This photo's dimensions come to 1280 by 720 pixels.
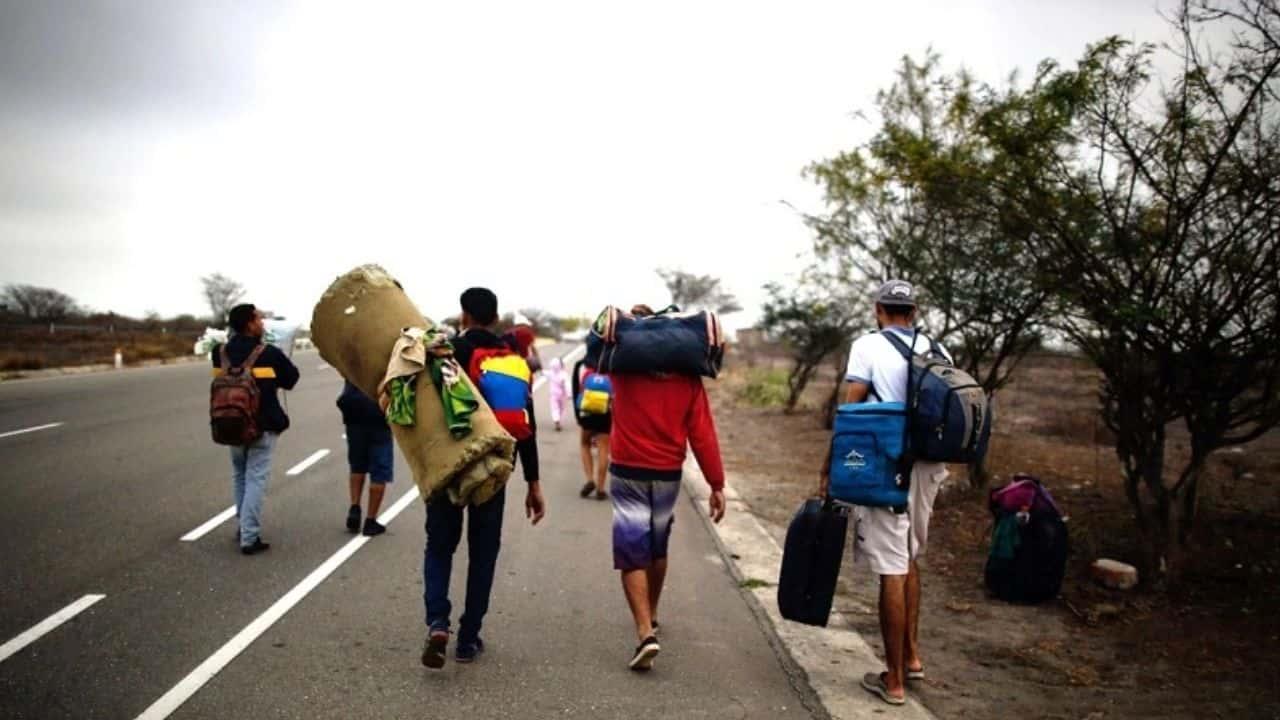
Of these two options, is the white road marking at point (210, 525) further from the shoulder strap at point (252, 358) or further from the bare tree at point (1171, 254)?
the bare tree at point (1171, 254)

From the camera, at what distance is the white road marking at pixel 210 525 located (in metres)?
6.87

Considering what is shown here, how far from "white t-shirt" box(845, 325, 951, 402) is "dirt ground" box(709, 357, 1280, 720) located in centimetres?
159

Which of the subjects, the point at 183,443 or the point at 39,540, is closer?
the point at 39,540

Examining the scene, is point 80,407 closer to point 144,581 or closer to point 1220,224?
point 144,581

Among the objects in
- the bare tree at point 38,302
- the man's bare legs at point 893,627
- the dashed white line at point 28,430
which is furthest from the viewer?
the bare tree at point 38,302

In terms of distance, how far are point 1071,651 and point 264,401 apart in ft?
19.3

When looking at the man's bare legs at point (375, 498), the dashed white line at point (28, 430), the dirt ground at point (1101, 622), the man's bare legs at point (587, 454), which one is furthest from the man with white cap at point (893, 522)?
the dashed white line at point (28, 430)

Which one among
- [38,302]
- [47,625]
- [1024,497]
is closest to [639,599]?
[1024,497]

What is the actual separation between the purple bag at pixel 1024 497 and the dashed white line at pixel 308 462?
25.3 feet

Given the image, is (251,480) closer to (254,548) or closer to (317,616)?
(254,548)

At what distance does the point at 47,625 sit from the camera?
4.76 metres

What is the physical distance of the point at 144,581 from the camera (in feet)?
18.6

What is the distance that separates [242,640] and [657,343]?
9.16 ft

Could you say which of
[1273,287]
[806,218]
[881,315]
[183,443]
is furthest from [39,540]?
[806,218]
